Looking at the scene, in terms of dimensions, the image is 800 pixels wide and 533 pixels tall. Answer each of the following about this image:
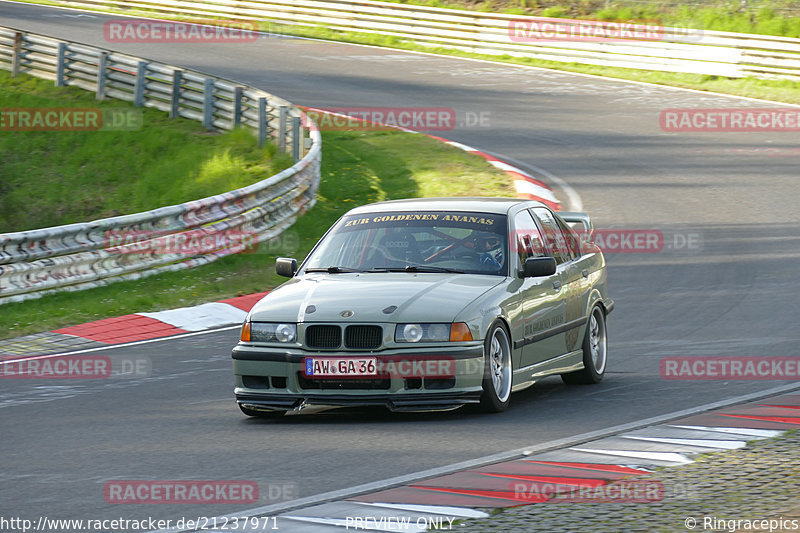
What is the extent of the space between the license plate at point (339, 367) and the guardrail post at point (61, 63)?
72.5 ft

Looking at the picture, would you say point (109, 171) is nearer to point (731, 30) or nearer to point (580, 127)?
point (580, 127)

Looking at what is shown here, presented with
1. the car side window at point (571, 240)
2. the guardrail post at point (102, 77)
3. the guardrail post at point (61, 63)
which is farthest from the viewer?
the guardrail post at point (61, 63)

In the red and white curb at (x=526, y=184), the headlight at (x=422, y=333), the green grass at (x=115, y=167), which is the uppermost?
the headlight at (x=422, y=333)

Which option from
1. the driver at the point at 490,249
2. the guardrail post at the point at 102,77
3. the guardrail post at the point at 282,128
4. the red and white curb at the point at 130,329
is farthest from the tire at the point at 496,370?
the guardrail post at the point at 102,77

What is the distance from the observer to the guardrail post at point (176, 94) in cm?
2545

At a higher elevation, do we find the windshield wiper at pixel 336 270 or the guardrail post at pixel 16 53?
the windshield wiper at pixel 336 270

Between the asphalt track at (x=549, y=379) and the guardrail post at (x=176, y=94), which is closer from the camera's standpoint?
the asphalt track at (x=549, y=379)

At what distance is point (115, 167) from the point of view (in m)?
24.6

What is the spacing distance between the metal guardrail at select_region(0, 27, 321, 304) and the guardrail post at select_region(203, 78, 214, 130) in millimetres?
20

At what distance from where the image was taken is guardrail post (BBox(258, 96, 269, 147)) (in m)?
22.0

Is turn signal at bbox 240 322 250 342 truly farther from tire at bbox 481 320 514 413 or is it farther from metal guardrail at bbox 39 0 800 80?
metal guardrail at bbox 39 0 800 80

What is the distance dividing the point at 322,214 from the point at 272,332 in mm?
10945

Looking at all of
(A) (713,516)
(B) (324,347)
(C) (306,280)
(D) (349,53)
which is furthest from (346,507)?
(D) (349,53)

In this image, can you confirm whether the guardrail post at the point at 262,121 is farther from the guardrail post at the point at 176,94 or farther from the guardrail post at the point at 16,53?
the guardrail post at the point at 16,53
